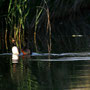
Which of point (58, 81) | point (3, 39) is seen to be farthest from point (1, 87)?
point (3, 39)

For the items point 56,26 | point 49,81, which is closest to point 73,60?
point 49,81

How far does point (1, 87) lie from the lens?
6785mm

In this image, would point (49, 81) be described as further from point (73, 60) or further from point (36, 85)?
point (73, 60)

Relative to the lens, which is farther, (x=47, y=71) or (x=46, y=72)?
(x=47, y=71)

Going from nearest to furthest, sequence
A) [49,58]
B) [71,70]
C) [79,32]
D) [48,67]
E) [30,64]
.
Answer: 1. [71,70]
2. [48,67]
3. [30,64]
4. [49,58]
5. [79,32]

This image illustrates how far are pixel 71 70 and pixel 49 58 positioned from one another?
9.05 feet

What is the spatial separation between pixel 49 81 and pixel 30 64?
9.65 feet

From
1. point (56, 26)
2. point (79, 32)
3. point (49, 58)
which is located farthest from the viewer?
point (56, 26)

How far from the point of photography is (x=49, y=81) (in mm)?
7246

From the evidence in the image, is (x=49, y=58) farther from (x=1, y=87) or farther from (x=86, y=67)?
(x=1, y=87)

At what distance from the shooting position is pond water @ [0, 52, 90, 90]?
269 inches

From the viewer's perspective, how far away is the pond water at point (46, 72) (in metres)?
6.84

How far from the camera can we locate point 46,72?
8484 mm

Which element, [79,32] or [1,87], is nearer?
[1,87]
